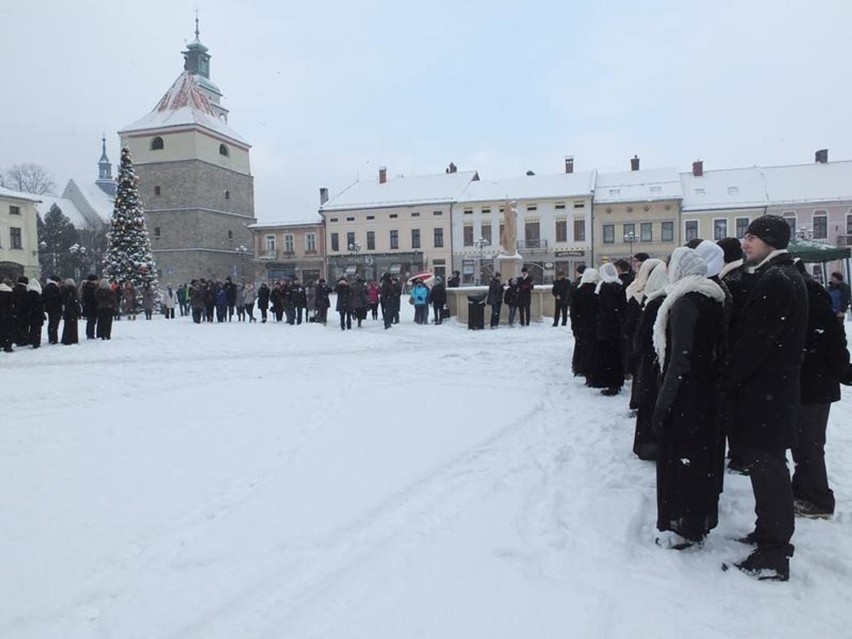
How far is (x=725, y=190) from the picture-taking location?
46.0 meters

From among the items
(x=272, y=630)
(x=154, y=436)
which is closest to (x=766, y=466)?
(x=272, y=630)

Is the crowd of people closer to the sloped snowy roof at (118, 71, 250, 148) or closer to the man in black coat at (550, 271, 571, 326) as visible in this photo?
the man in black coat at (550, 271, 571, 326)

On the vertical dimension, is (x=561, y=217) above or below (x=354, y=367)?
above

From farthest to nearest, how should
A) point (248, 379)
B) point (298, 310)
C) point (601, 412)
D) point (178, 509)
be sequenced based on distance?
point (298, 310)
point (248, 379)
point (601, 412)
point (178, 509)

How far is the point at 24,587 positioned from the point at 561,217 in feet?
156

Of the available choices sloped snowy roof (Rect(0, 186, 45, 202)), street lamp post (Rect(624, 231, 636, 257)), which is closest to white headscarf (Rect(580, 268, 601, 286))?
street lamp post (Rect(624, 231, 636, 257))

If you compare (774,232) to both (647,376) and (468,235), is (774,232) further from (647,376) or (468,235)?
(468,235)

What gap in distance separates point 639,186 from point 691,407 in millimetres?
47510

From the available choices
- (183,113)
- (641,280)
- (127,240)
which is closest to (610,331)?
(641,280)

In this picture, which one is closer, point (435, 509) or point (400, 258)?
point (435, 509)

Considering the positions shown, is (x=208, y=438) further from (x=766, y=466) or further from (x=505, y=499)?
(x=766, y=466)

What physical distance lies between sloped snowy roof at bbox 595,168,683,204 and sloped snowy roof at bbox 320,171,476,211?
37.2 feet

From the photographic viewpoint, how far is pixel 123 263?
1248 inches

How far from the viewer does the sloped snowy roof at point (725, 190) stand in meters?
44.8
